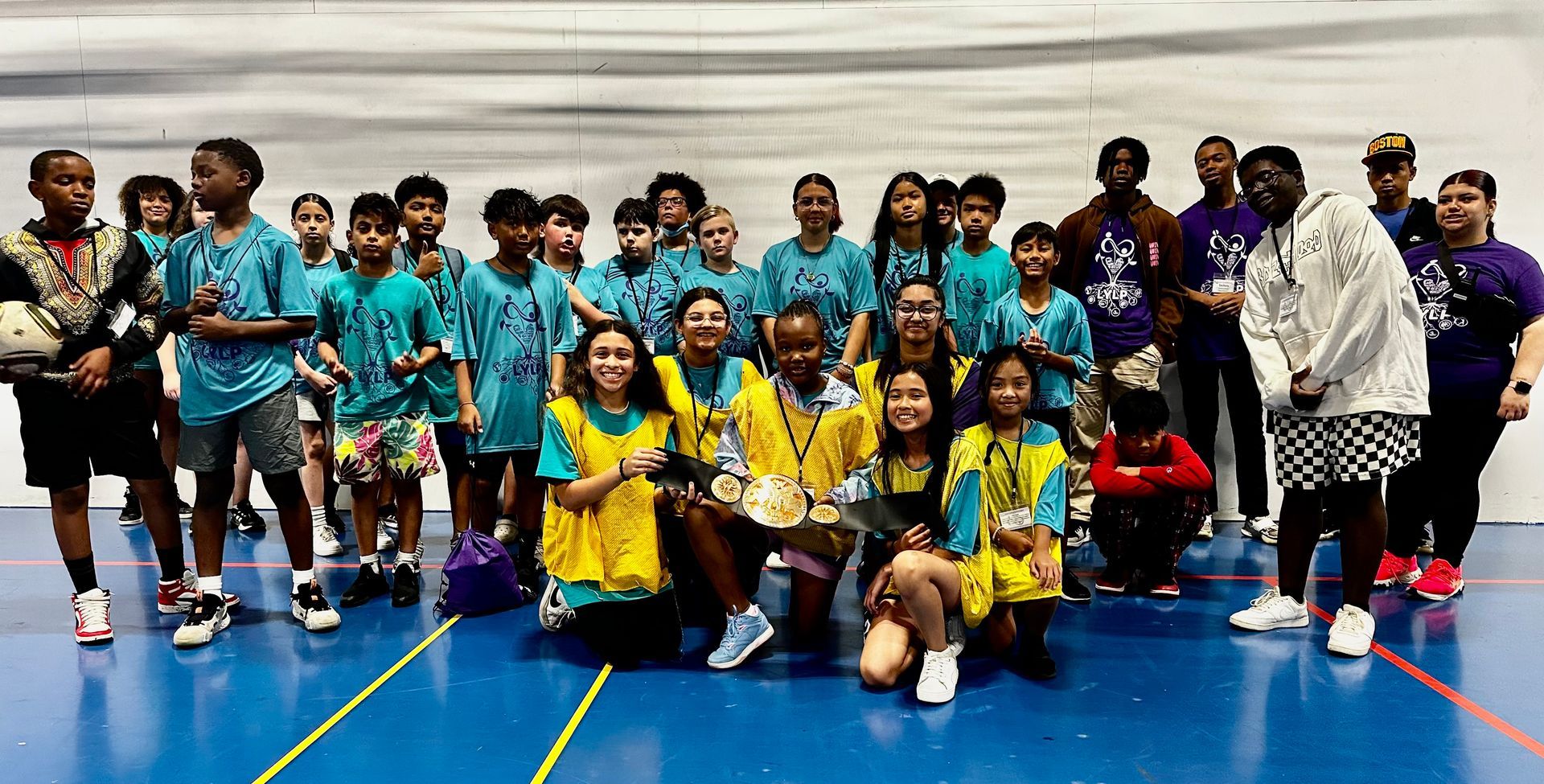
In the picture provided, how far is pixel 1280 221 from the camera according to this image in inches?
136

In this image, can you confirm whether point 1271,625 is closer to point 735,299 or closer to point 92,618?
point 735,299

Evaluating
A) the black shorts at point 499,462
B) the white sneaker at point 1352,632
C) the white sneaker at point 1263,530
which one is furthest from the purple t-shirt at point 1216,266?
the black shorts at point 499,462

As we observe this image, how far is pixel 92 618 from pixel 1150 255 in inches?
179

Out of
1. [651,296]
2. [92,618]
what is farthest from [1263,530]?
[92,618]

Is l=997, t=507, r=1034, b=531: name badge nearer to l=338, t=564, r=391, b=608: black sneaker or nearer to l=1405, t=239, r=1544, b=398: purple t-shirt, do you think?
l=1405, t=239, r=1544, b=398: purple t-shirt

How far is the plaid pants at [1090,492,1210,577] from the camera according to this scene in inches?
162

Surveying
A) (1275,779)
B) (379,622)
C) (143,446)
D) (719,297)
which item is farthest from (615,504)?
(1275,779)

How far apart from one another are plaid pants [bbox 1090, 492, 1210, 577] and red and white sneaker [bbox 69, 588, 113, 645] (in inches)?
149

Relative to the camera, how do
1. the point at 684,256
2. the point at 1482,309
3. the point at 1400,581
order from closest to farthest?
the point at 1482,309 → the point at 1400,581 → the point at 684,256

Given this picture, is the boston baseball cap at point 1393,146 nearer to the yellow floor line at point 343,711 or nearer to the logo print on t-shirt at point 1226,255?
the logo print on t-shirt at point 1226,255

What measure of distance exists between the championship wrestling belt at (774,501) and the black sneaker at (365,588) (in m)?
1.54

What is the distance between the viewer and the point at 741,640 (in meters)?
3.29

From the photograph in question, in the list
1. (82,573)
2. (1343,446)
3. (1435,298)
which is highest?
(1435,298)

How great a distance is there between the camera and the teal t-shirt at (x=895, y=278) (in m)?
4.57
